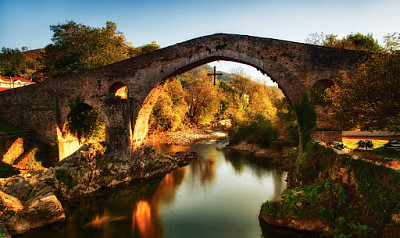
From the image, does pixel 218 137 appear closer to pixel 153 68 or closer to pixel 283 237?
pixel 153 68

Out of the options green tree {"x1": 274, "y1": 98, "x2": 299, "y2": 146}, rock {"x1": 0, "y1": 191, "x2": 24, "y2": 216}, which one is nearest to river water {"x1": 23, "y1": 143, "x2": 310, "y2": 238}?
rock {"x1": 0, "y1": 191, "x2": 24, "y2": 216}

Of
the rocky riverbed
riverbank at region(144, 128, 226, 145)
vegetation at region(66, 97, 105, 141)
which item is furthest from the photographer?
riverbank at region(144, 128, 226, 145)

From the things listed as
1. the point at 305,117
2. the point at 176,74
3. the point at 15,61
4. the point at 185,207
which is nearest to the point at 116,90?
the point at 176,74

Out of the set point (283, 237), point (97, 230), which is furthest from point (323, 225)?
point (97, 230)

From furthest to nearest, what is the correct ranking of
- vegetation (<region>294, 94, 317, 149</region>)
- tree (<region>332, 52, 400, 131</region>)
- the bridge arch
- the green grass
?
the green grass → the bridge arch → vegetation (<region>294, 94, 317, 149</region>) → tree (<region>332, 52, 400, 131</region>)

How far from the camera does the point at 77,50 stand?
2039cm

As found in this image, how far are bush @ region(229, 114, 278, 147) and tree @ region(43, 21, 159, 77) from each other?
1206 centimetres

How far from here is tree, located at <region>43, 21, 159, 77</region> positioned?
19500mm

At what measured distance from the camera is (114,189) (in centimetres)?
1277

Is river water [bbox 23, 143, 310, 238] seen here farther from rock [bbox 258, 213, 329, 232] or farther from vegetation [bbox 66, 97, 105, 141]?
vegetation [bbox 66, 97, 105, 141]

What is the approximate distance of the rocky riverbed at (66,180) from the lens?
896 centimetres

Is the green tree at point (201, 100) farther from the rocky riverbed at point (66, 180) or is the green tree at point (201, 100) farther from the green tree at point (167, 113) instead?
the rocky riverbed at point (66, 180)

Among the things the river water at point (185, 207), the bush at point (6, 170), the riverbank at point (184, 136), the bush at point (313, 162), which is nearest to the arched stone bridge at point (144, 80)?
the bush at point (313, 162)

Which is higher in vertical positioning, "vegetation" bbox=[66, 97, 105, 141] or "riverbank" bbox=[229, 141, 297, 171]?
"vegetation" bbox=[66, 97, 105, 141]
